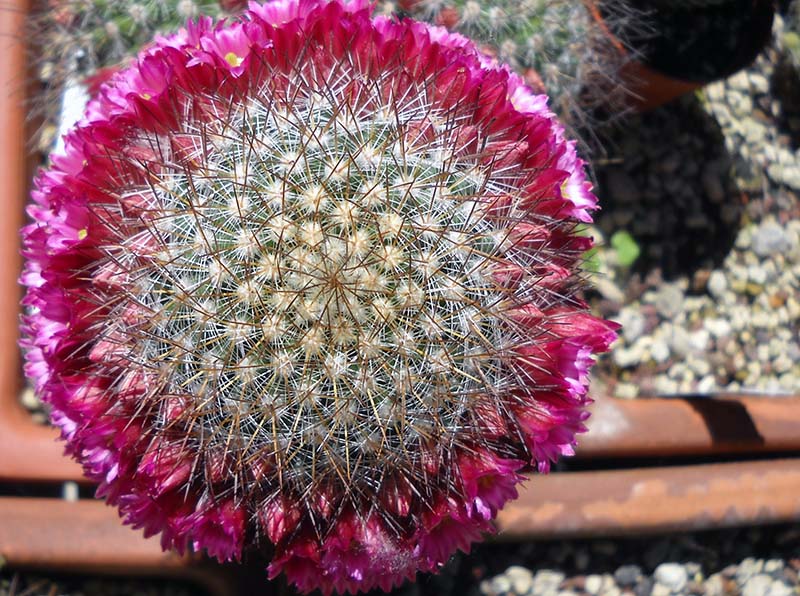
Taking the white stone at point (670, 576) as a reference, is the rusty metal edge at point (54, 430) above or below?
above

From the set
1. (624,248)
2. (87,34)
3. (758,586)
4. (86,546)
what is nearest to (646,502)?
(758,586)

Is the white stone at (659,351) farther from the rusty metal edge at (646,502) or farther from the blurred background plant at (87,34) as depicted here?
the blurred background plant at (87,34)

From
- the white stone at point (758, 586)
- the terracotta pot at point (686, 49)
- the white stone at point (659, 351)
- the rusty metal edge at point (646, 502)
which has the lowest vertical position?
the white stone at point (758, 586)

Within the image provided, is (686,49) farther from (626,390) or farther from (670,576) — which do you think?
(670,576)

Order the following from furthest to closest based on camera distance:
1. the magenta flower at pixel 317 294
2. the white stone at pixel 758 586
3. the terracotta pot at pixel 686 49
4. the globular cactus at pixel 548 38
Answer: the white stone at pixel 758 586, the terracotta pot at pixel 686 49, the globular cactus at pixel 548 38, the magenta flower at pixel 317 294

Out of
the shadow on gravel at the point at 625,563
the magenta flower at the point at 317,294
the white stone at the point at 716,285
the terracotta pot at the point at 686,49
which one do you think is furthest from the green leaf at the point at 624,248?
the magenta flower at the point at 317,294

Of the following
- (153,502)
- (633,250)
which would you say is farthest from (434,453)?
(633,250)

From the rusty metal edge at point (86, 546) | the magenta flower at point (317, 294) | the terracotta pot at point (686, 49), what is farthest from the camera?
the terracotta pot at point (686, 49)
